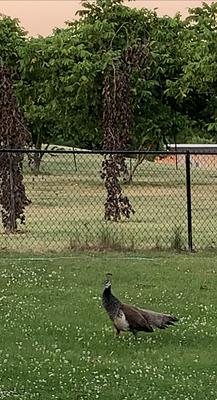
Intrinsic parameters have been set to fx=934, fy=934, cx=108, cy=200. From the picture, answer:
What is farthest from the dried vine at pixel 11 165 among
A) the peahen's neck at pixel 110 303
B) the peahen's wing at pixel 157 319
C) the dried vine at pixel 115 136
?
the peahen's wing at pixel 157 319

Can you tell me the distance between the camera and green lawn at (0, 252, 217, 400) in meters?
5.96

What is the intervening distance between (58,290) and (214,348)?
2.62 m

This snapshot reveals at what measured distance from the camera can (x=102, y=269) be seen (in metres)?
10.5

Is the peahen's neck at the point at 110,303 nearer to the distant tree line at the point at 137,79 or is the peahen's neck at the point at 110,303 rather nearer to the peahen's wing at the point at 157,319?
the peahen's wing at the point at 157,319

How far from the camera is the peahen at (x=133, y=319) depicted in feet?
23.3

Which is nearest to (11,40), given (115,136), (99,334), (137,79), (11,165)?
(137,79)

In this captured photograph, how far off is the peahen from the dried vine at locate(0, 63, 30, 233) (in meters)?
7.28

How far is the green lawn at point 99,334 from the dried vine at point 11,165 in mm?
3332

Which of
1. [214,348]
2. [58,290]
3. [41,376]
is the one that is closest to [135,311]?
[214,348]

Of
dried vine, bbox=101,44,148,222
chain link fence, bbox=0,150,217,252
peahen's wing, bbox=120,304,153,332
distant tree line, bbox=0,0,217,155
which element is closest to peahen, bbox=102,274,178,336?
peahen's wing, bbox=120,304,153,332

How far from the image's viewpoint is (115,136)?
54.5ft

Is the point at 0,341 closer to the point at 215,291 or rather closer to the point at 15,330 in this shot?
the point at 15,330

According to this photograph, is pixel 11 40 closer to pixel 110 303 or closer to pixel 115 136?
pixel 115 136

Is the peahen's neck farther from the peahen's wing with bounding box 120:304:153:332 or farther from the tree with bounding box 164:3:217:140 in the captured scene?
the tree with bounding box 164:3:217:140
